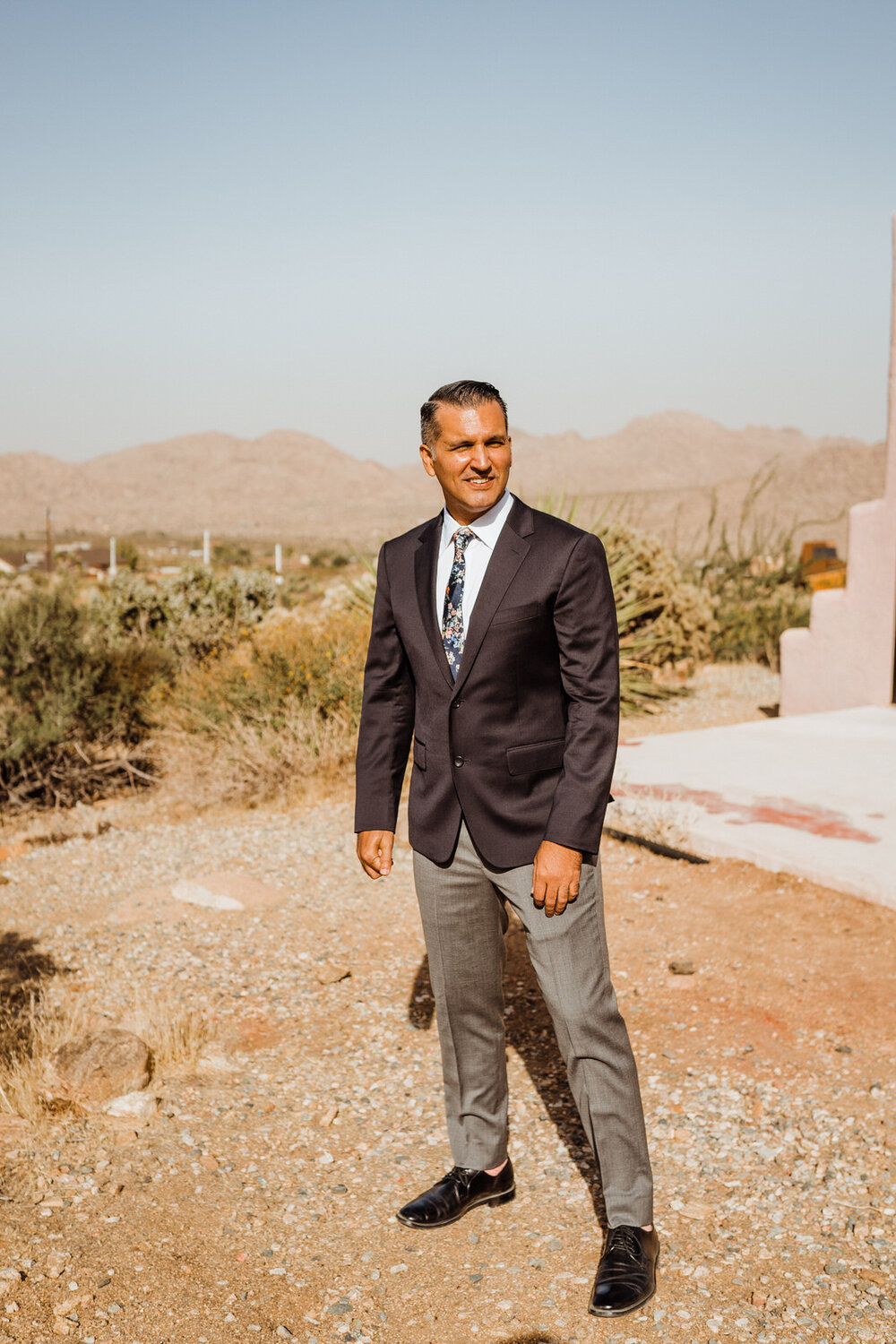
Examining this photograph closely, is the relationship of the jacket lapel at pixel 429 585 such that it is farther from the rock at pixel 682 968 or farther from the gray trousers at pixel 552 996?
the rock at pixel 682 968

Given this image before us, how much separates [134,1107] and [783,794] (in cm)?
414

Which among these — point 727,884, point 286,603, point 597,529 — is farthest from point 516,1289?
point 286,603

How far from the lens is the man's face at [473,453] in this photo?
2.54m

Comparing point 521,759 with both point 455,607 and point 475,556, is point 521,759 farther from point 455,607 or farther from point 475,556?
point 475,556

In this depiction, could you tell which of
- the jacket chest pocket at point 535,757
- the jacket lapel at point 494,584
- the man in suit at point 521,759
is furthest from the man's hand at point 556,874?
the jacket lapel at point 494,584

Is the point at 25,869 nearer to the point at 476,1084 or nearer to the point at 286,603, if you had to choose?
the point at 476,1084

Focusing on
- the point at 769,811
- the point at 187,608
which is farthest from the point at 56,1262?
the point at 187,608

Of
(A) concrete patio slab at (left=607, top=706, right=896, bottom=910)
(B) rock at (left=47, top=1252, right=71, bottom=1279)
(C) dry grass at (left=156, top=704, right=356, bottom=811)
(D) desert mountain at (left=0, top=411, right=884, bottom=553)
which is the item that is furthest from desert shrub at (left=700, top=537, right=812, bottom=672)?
(D) desert mountain at (left=0, top=411, right=884, bottom=553)

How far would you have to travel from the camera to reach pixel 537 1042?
396 cm

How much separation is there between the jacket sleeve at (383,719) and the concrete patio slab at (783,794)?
2929mm

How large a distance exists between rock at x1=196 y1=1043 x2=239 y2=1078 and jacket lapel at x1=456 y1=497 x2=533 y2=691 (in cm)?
199

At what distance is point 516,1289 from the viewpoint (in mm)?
2639

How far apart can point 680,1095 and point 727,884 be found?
1930mm

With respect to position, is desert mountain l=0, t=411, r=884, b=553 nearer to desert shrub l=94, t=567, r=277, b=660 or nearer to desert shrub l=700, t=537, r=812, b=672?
desert shrub l=700, t=537, r=812, b=672
